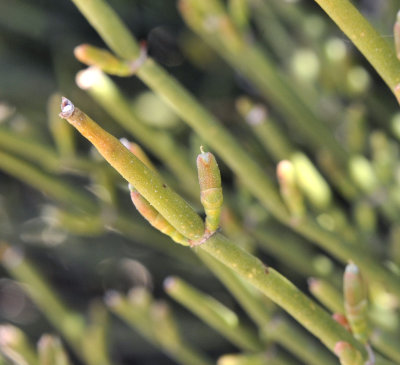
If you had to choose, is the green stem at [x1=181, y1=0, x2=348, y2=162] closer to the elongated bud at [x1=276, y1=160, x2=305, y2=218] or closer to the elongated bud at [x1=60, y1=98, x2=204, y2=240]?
the elongated bud at [x1=276, y1=160, x2=305, y2=218]

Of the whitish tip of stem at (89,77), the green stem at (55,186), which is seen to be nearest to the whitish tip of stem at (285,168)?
the whitish tip of stem at (89,77)

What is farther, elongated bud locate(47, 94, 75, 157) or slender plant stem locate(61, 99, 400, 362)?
elongated bud locate(47, 94, 75, 157)

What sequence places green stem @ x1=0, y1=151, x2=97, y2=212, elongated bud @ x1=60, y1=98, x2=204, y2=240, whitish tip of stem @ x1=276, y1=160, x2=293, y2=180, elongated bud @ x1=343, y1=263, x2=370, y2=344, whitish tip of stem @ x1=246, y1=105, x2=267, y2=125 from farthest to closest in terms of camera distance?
green stem @ x1=0, y1=151, x2=97, y2=212
whitish tip of stem @ x1=246, y1=105, x2=267, y2=125
whitish tip of stem @ x1=276, y1=160, x2=293, y2=180
elongated bud @ x1=343, y1=263, x2=370, y2=344
elongated bud @ x1=60, y1=98, x2=204, y2=240

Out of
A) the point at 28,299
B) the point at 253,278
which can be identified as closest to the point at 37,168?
the point at 28,299

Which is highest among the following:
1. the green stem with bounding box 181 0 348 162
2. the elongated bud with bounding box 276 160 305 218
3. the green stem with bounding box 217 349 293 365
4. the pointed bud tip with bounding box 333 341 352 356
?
the green stem with bounding box 181 0 348 162

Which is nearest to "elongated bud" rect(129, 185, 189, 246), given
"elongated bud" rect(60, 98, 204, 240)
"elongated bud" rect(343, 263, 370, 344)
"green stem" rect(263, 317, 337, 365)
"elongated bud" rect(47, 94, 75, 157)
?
"elongated bud" rect(60, 98, 204, 240)

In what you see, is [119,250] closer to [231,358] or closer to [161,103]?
[161,103]

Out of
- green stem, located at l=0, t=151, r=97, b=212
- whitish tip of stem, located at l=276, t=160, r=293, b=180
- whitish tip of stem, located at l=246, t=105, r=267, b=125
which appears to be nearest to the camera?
whitish tip of stem, located at l=276, t=160, r=293, b=180
